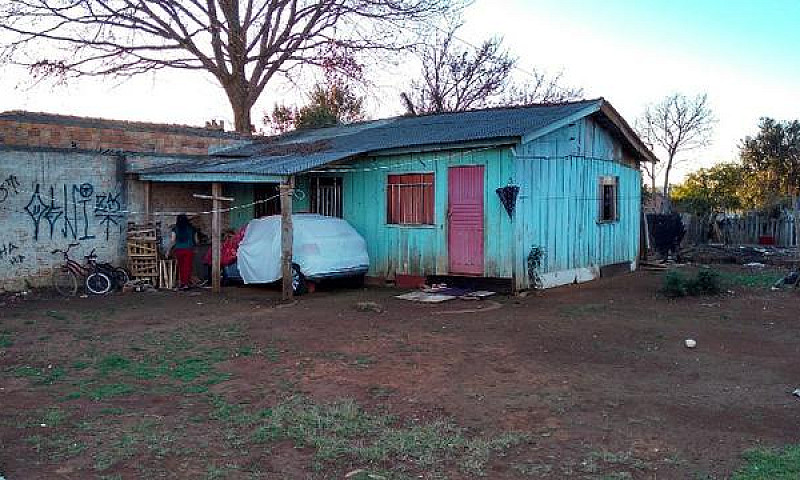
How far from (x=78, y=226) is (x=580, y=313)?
9.84 m

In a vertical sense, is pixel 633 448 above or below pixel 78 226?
below

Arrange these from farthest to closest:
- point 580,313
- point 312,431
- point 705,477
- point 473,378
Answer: point 580,313 < point 473,378 < point 312,431 < point 705,477

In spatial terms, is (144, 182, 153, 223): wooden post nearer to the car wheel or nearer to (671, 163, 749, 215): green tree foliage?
the car wheel

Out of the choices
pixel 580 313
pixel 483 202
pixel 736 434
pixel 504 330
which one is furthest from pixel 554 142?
pixel 736 434

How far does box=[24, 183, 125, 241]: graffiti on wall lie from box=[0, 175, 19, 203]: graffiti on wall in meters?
0.33

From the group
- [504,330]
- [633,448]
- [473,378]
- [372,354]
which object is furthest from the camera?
[504,330]

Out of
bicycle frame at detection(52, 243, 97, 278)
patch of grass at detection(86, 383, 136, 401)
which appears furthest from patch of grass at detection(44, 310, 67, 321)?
patch of grass at detection(86, 383, 136, 401)

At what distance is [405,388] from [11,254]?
391 inches

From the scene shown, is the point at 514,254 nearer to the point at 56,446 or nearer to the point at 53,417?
the point at 53,417

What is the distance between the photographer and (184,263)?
48.3ft

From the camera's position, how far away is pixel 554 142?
45.7ft

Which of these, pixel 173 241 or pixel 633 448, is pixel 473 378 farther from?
pixel 173 241

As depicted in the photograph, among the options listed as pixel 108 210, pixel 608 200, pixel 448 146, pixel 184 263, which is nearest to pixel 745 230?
pixel 608 200

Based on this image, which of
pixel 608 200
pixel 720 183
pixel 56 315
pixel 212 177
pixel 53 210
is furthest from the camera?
pixel 720 183
